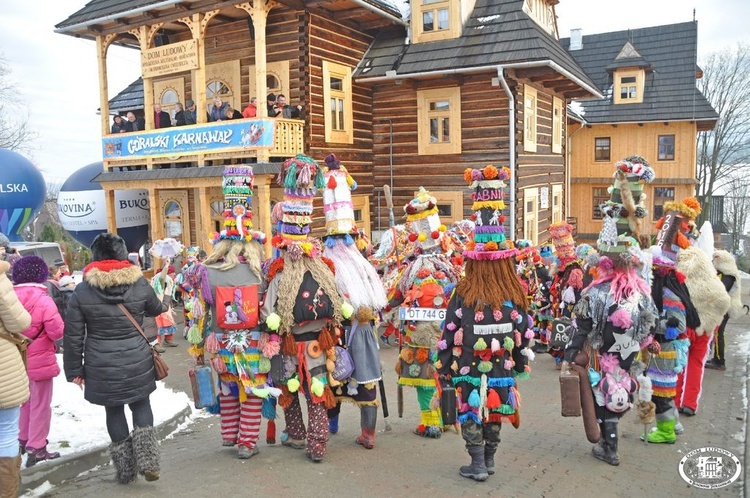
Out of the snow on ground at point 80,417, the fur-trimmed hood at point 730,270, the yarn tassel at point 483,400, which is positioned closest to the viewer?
the yarn tassel at point 483,400

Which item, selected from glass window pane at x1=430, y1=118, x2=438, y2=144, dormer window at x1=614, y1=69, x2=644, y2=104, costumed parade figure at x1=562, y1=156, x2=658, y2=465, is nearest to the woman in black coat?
costumed parade figure at x1=562, y1=156, x2=658, y2=465

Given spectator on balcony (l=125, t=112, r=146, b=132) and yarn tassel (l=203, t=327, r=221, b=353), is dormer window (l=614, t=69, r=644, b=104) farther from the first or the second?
yarn tassel (l=203, t=327, r=221, b=353)

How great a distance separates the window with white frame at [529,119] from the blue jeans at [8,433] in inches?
496

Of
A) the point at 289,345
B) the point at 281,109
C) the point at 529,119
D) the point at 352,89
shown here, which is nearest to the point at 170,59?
the point at 281,109

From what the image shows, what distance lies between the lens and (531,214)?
617 inches

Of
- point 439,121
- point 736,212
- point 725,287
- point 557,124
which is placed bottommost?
point 736,212

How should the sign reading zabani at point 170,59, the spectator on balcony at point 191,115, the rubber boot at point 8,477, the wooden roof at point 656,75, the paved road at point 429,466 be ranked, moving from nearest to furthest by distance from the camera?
1. the rubber boot at point 8,477
2. the paved road at point 429,466
3. the sign reading zabani at point 170,59
4. the spectator on balcony at point 191,115
5. the wooden roof at point 656,75

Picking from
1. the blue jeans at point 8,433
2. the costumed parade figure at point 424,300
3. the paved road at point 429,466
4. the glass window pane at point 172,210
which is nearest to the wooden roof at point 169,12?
the glass window pane at point 172,210

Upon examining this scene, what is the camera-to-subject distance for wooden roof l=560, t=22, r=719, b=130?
2352 centimetres

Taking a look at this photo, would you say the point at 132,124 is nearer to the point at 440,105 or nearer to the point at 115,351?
the point at 440,105

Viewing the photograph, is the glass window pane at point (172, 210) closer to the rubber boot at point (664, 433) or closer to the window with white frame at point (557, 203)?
the window with white frame at point (557, 203)

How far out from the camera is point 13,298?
395 cm

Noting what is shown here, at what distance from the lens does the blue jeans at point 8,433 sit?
393 cm

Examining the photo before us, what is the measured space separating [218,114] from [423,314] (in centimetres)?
912
